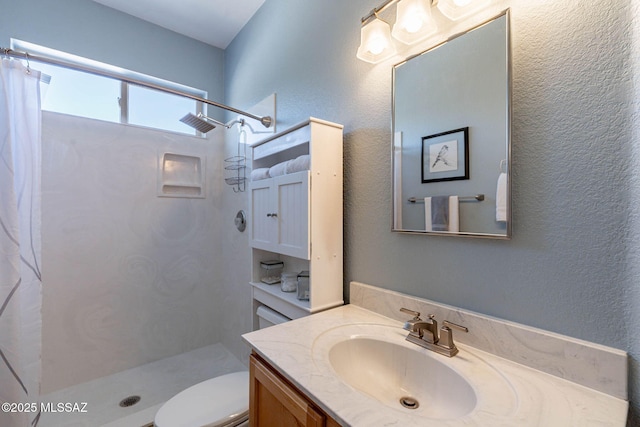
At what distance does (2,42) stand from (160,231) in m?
1.39

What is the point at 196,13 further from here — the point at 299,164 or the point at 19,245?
the point at 19,245

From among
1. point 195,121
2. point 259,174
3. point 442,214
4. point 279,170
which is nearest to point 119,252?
point 195,121

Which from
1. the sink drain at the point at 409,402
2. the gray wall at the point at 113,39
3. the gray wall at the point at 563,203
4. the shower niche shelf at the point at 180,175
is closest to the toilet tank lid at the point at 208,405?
the sink drain at the point at 409,402

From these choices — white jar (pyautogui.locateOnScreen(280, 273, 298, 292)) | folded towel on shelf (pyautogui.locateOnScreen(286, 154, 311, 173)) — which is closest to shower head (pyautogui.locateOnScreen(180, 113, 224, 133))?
folded towel on shelf (pyautogui.locateOnScreen(286, 154, 311, 173))

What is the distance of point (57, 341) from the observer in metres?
1.79

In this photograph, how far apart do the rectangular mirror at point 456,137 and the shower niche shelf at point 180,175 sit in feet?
5.93

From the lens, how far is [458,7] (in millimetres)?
876

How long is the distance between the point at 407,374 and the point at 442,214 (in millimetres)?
528

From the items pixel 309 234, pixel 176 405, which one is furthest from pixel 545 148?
pixel 176 405

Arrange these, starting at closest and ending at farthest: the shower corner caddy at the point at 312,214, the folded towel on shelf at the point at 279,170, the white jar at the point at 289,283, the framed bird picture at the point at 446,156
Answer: the framed bird picture at the point at 446,156, the shower corner caddy at the point at 312,214, the folded towel on shelf at the point at 279,170, the white jar at the point at 289,283

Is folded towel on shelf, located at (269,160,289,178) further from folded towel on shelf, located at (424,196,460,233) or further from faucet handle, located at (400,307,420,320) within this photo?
faucet handle, located at (400,307,420,320)

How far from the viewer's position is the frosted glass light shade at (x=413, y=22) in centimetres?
90

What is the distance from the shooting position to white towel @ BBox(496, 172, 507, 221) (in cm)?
79

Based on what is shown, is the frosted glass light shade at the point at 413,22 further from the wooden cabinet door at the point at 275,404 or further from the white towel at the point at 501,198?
the wooden cabinet door at the point at 275,404
